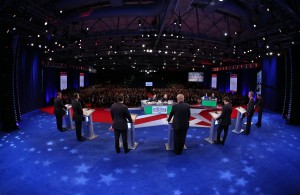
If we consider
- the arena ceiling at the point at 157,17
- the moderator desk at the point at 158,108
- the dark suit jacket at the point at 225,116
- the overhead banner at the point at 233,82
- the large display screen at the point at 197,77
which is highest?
the arena ceiling at the point at 157,17

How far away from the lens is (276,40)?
9617 millimetres

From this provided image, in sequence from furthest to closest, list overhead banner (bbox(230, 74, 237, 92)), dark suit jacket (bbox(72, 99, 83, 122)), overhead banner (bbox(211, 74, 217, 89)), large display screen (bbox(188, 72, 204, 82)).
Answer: large display screen (bbox(188, 72, 204, 82))
overhead banner (bbox(211, 74, 217, 89))
overhead banner (bbox(230, 74, 237, 92))
dark suit jacket (bbox(72, 99, 83, 122))

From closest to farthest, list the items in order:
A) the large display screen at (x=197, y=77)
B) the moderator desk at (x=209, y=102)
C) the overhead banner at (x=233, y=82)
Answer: the moderator desk at (x=209, y=102) → the overhead banner at (x=233, y=82) → the large display screen at (x=197, y=77)

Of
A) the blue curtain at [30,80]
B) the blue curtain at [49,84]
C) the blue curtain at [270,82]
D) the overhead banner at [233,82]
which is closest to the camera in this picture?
the blue curtain at [30,80]

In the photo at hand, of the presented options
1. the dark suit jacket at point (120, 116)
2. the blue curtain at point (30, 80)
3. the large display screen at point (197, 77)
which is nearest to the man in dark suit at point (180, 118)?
the dark suit jacket at point (120, 116)

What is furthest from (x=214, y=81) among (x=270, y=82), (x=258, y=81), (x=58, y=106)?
(x=58, y=106)

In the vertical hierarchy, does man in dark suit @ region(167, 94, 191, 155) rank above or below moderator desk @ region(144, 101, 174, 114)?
above

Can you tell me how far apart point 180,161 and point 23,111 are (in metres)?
9.04

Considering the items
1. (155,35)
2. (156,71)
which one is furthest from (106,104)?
(156,71)

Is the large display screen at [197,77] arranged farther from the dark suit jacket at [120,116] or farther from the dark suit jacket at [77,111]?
the dark suit jacket at [120,116]

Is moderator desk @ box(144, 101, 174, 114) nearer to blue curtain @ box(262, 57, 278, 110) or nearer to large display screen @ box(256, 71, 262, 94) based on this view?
blue curtain @ box(262, 57, 278, 110)

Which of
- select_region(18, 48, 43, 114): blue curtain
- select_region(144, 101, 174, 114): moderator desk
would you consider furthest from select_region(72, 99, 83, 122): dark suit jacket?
select_region(18, 48, 43, 114): blue curtain

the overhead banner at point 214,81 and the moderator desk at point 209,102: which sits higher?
the overhead banner at point 214,81

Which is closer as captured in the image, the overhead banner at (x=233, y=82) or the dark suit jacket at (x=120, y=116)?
the dark suit jacket at (x=120, y=116)
